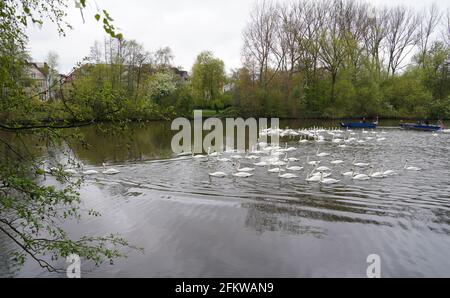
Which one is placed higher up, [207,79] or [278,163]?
[207,79]

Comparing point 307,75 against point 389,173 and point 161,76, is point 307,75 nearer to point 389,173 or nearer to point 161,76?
point 161,76

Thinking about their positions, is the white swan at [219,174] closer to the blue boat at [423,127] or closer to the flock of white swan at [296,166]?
the flock of white swan at [296,166]

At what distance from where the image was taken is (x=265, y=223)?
1133 cm

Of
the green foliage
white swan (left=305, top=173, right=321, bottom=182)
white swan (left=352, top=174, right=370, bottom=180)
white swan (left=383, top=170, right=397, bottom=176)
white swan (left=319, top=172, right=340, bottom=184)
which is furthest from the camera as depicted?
the green foliage

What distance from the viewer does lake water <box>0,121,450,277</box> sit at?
857 centimetres

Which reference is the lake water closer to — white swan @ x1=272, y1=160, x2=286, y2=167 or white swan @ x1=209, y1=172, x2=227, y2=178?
white swan @ x1=209, y1=172, x2=227, y2=178

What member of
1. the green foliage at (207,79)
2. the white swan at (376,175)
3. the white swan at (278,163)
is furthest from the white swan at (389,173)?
the green foliage at (207,79)

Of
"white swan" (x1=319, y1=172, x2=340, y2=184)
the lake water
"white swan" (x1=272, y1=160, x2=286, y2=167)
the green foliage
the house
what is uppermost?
the green foliage

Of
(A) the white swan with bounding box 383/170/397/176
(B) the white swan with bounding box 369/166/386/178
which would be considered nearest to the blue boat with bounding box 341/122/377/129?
(A) the white swan with bounding box 383/170/397/176

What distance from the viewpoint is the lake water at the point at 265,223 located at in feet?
28.1

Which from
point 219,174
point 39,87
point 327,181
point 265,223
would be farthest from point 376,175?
point 39,87
